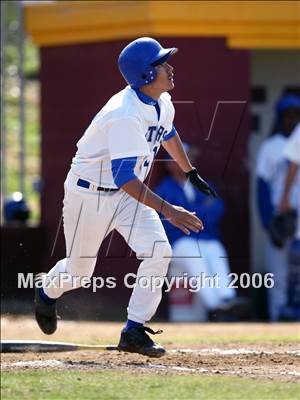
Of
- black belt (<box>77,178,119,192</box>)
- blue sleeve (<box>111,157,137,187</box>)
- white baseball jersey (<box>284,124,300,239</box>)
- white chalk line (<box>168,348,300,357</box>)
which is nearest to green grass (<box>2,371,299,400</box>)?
blue sleeve (<box>111,157,137,187</box>)

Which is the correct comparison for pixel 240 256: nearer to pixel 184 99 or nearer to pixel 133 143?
pixel 184 99

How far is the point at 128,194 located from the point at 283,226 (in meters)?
5.24

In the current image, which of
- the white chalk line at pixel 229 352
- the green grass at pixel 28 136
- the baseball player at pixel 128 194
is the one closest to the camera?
the baseball player at pixel 128 194

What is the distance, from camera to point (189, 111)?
12094 mm

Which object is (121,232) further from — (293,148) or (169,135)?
(293,148)

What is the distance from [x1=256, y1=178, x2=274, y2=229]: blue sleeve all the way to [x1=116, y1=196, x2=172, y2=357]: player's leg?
522 centimetres

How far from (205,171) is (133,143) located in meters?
5.34

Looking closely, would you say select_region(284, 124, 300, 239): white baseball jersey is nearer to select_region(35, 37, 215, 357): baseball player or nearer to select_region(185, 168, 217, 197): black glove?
select_region(185, 168, 217, 197): black glove

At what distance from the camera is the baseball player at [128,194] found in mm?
7078

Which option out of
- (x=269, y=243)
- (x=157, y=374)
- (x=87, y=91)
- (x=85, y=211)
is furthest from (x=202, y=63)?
(x=157, y=374)

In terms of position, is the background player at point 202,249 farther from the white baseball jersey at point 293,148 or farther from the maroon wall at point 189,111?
the white baseball jersey at point 293,148

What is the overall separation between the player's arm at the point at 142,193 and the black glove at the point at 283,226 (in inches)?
206

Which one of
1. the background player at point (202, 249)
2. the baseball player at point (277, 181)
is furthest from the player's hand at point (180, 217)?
the baseball player at point (277, 181)

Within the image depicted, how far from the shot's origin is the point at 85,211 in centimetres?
733
